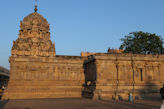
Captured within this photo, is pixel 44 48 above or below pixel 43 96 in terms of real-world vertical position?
above

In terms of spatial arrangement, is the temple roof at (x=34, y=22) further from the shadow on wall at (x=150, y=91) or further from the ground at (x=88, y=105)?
the shadow on wall at (x=150, y=91)

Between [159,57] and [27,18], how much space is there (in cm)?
3419

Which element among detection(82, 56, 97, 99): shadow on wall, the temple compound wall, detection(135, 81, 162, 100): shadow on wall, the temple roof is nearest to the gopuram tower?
detection(82, 56, 97, 99): shadow on wall

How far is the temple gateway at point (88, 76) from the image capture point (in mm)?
28000

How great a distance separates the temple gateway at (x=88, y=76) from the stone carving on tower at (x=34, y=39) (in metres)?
2.99

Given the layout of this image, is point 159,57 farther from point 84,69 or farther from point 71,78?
point 71,78

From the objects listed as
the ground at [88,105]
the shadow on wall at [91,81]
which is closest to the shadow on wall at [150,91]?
the ground at [88,105]

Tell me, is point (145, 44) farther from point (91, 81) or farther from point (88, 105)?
point (88, 105)

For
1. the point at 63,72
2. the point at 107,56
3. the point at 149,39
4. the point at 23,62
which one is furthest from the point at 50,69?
the point at 149,39

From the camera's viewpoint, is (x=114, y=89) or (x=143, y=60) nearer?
(x=114, y=89)

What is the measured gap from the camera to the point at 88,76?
1328 inches

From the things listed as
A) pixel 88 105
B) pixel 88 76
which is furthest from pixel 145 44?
pixel 88 105

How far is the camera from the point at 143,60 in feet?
97.1

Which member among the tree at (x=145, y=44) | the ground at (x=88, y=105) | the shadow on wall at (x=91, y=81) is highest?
the tree at (x=145, y=44)
